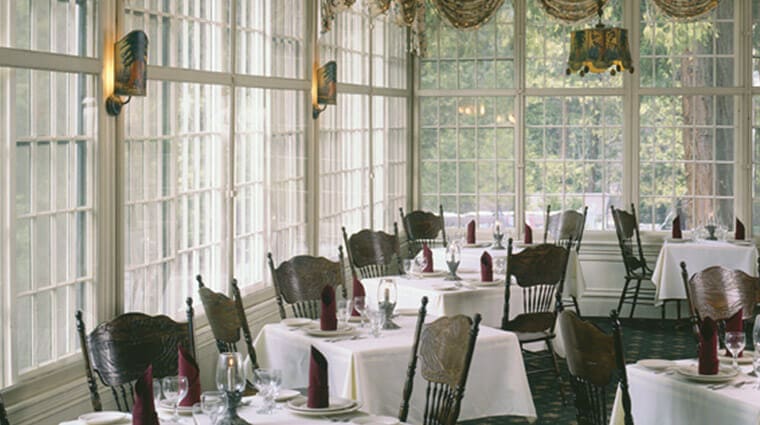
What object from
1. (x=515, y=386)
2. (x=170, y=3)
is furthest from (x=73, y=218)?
(x=515, y=386)

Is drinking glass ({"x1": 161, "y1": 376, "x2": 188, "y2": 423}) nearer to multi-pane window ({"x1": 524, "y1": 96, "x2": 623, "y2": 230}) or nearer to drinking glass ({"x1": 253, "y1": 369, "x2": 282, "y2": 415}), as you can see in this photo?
drinking glass ({"x1": 253, "y1": 369, "x2": 282, "y2": 415})

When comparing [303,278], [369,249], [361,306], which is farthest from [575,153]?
[361,306]

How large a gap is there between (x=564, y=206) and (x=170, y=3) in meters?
6.26

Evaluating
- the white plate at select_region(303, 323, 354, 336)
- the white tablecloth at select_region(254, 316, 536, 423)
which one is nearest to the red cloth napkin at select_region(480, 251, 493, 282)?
the white tablecloth at select_region(254, 316, 536, 423)

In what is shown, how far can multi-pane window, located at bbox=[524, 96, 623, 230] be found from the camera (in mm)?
11133

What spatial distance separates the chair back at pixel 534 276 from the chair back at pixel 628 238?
127 inches

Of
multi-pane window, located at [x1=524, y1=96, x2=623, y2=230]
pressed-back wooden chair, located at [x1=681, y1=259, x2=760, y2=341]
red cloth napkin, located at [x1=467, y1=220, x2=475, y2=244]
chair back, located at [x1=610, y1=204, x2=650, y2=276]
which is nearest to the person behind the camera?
pressed-back wooden chair, located at [x1=681, y1=259, x2=760, y2=341]

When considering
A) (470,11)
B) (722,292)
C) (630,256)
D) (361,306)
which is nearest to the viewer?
(361,306)

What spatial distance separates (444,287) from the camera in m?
7.30

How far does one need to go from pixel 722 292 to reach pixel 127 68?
11.5ft

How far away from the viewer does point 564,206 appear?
11258 mm

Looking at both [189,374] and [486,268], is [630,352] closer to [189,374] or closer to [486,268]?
[486,268]

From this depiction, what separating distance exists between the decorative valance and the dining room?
20 mm

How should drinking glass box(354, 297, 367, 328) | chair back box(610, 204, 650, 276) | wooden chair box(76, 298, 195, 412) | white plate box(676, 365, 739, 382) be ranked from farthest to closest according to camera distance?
chair back box(610, 204, 650, 276) → drinking glass box(354, 297, 367, 328) → wooden chair box(76, 298, 195, 412) → white plate box(676, 365, 739, 382)
